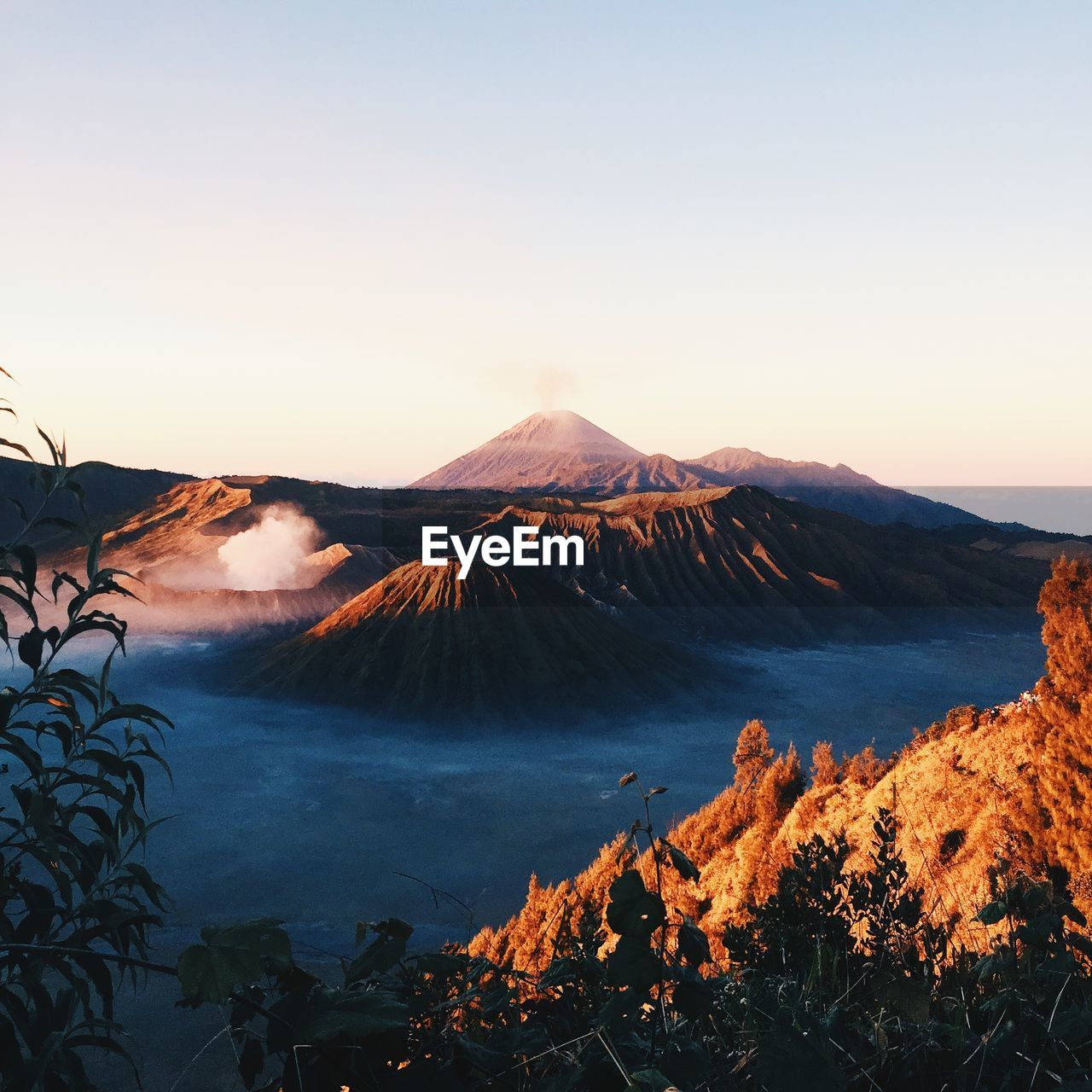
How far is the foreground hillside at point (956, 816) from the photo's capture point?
11.4 meters

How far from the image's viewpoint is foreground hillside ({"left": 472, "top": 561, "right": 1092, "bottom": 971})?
11430 millimetres

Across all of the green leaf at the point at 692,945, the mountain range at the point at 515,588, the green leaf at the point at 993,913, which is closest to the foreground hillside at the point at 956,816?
the green leaf at the point at 993,913

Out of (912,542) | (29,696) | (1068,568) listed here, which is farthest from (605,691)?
(912,542)

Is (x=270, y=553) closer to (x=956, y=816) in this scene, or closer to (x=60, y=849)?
(x=956, y=816)

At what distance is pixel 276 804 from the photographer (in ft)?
133

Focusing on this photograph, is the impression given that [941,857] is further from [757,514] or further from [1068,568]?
[757,514]

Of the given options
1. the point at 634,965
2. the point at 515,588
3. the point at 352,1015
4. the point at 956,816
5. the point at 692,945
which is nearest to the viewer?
the point at 352,1015

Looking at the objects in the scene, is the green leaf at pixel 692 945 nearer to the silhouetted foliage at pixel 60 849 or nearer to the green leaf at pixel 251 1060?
the green leaf at pixel 251 1060

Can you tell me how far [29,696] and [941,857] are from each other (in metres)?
15.5

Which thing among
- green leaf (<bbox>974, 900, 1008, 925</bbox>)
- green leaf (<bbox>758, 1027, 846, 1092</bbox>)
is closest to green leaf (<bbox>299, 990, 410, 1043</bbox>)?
green leaf (<bbox>758, 1027, 846, 1092</bbox>)

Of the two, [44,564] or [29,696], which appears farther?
[44,564]

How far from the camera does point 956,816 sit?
1548 centimetres

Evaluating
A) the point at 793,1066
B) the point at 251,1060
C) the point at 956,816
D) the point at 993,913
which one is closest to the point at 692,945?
the point at 793,1066

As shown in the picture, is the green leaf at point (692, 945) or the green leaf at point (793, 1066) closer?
the green leaf at point (793, 1066)
